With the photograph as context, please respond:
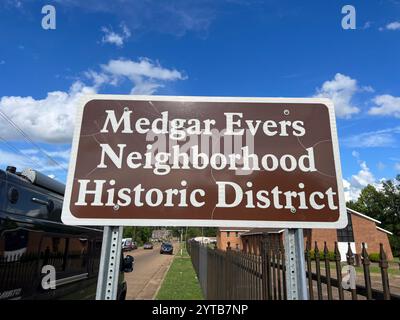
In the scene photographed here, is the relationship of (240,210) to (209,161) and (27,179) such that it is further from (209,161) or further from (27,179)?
(27,179)

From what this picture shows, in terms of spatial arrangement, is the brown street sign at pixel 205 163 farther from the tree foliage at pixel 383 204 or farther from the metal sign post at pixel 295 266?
the tree foliage at pixel 383 204

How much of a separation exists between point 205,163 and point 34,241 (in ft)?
7.89

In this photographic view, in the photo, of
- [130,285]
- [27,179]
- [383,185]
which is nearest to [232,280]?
[27,179]

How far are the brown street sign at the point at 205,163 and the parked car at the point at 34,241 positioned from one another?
1.49 metres

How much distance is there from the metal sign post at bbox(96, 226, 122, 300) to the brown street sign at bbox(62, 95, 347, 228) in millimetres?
78

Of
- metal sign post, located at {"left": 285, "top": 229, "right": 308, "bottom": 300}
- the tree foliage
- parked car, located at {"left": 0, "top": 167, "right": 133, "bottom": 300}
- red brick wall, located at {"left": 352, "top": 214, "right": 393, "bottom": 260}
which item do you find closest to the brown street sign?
metal sign post, located at {"left": 285, "top": 229, "right": 308, "bottom": 300}

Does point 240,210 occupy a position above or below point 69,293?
above

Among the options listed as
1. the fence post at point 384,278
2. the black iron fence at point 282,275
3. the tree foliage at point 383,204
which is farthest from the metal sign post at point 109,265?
the tree foliage at point 383,204

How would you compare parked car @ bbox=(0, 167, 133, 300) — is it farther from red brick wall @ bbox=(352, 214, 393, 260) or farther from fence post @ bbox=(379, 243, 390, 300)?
red brick wall @ bbox=(352, 214, 393, 260)

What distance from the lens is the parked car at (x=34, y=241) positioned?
2.71 metres

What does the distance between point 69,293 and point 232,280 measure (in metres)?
2.40

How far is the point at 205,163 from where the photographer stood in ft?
5.59

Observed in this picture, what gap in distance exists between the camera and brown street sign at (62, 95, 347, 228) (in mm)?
1634
